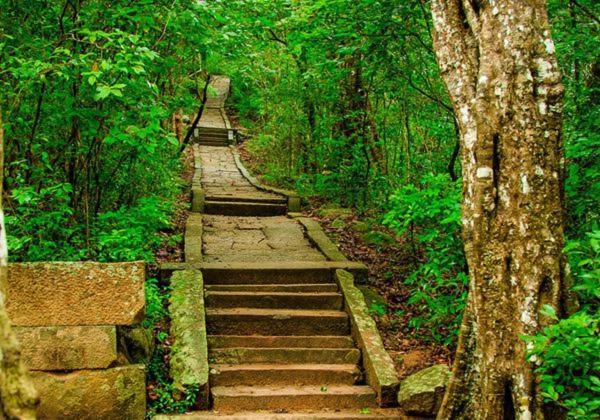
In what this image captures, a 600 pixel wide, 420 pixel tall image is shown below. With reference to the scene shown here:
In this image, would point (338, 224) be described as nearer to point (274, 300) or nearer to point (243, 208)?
point (243, 208)

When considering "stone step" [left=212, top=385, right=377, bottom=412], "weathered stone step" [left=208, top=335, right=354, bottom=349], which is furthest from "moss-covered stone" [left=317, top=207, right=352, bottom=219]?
"stone step" [left=212, top=385, right=377, bottom=412]

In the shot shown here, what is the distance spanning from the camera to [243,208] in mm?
12352

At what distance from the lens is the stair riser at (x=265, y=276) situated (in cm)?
761

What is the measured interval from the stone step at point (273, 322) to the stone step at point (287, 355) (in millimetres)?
403

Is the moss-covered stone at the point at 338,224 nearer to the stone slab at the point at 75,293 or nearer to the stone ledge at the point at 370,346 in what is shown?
the stone ledge at the point at 370,346

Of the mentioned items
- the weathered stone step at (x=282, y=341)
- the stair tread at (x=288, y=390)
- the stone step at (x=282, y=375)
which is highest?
the weathered stone step at (x=282, y=341)

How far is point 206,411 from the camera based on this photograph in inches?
219

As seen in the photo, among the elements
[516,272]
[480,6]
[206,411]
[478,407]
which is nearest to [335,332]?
[206,411]

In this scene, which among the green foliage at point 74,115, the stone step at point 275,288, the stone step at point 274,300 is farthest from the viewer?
the stone step at point 275,288

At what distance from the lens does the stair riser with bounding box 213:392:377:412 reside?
5.70m

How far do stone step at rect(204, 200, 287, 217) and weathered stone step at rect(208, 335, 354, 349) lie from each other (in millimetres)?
5702

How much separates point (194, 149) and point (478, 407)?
17908 mm

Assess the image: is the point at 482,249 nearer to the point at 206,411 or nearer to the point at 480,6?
the point at 480,6

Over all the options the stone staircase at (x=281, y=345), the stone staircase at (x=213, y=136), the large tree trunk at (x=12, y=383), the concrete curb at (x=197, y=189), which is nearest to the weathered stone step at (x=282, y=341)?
the stone staircase at (x=281, y=345)
